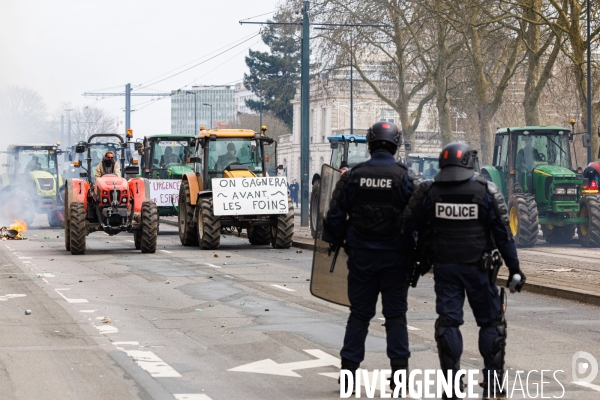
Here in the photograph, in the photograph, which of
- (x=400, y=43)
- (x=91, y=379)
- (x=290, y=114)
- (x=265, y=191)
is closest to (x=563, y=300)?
(x=91, y=379)

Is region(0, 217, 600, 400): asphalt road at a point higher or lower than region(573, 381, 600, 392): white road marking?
lower

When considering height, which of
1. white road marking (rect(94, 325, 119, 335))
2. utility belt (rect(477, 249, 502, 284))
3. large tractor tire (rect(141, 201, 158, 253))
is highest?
utility belt (rect(477, 249, 502, 284))

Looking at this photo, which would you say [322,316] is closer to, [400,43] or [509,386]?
[509,386]

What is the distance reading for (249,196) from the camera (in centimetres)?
2336

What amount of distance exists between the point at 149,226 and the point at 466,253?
15.4 meters

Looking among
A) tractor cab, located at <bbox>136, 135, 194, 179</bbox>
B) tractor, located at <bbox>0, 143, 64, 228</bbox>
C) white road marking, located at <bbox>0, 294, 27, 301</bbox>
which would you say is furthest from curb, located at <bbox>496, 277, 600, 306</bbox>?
tractor, located at <bbox>0, 143, 64, 228</bbox>

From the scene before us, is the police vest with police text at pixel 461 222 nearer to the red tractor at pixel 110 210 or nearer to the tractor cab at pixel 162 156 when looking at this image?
the red tractor at pixel 110 210

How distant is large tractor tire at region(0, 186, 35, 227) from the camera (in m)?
37.9

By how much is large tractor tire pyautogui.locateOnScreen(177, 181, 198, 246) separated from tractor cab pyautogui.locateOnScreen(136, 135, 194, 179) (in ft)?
23.9

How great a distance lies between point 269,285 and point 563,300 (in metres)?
4.08

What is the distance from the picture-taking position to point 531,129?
26.6m

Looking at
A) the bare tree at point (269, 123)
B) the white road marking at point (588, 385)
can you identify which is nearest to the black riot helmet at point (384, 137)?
the white road marking at point (588, 385)

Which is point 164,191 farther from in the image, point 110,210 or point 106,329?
point 106,329

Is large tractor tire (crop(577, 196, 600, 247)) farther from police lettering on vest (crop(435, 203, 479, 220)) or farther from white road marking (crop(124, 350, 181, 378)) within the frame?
police lettering on vest (crop(435, 203, 479, 220))
